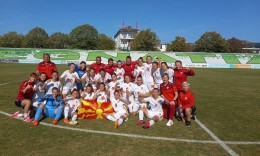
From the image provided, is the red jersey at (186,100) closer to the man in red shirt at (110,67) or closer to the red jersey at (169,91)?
the red jersey at (169,91)

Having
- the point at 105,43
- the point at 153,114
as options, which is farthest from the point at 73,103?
the point at 105,43

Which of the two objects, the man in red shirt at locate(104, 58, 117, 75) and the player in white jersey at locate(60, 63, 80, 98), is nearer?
the player in white jersey at locate(60, 63, 80, 98)

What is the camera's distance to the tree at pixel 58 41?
82625mm

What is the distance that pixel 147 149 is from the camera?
543 centimetres

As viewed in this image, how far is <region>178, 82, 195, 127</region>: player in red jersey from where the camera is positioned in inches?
296

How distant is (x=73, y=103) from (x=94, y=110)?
79 centimetres

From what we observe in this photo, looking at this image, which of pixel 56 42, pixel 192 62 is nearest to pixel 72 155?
pixel 192 62

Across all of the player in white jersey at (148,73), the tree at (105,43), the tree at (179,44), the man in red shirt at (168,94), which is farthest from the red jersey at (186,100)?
the tree at (105,43)

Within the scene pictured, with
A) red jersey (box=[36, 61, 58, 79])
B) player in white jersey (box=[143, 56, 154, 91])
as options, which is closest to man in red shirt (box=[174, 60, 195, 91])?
player in white jersey (box=[143, 56, 154, 91])

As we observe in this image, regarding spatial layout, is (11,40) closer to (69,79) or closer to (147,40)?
(147,40)

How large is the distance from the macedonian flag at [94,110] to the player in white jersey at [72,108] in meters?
0.22

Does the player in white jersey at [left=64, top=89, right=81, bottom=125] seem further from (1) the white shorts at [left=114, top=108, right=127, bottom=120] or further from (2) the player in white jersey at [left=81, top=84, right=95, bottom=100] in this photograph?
(1) the white shorts at [left=114, top=108, right=127, bottom=120]

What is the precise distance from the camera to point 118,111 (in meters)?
8.02

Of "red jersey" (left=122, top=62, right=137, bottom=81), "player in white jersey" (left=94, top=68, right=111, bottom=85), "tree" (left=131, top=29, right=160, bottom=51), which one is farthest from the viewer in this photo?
"tree" (left=131, top=29, right=160, bottom=51)
